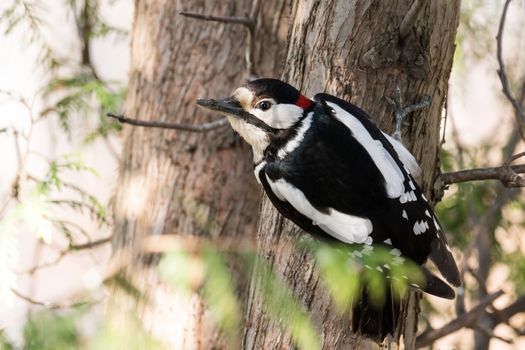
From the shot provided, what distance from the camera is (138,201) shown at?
2.99 metres

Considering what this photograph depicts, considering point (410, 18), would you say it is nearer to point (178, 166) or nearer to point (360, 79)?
point (360, 79)

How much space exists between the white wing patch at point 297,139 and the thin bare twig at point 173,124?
64 centimetres

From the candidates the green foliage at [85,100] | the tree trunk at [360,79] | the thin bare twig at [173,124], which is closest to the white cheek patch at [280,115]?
the tree trunk at [360,79]

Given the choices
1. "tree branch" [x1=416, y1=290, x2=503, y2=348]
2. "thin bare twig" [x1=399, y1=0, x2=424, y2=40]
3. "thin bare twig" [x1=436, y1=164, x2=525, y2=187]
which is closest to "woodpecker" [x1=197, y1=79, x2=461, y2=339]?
"thin bare twig" [x1=436, y1=164, x2=525, y2=187]

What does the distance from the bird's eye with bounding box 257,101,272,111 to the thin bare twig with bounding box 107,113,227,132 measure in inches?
22.3

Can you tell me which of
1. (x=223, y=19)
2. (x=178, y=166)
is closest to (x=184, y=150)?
(x=178, y=166)

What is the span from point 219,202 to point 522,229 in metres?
1.52

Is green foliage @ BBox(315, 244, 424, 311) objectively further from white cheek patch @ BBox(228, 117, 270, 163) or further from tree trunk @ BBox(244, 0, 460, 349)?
white cheek patch @ BBox(228, 117, 270, 163)

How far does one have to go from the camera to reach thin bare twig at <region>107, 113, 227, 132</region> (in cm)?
247

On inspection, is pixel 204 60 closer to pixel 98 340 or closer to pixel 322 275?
pixel 322 275

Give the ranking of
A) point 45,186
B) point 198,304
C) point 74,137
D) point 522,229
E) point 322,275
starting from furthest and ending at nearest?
point 74,137 → point 522,229 → point 198,304 → point 45,186 → point 322,275

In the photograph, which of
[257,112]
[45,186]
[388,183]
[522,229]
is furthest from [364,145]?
[522,229]

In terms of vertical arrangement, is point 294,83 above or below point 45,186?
above

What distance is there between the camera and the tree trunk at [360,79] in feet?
6.52
